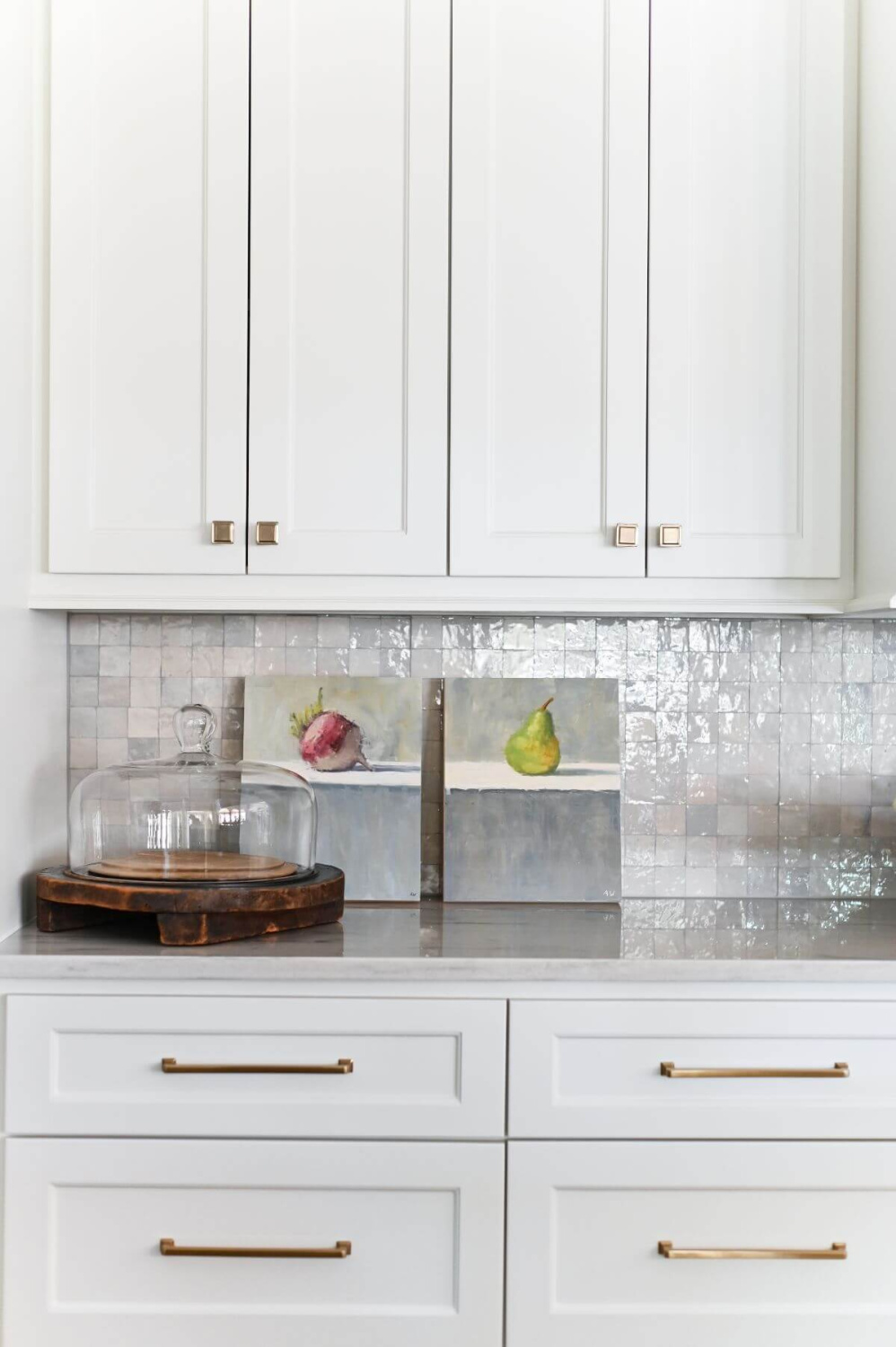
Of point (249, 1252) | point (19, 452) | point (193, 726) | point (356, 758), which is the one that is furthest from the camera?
point (356, 758)

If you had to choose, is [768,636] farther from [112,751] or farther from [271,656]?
[112,751]

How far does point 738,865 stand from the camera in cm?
213

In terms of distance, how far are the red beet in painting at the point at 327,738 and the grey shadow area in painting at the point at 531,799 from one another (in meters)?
0.17

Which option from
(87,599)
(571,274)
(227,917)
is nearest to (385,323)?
(571,274)

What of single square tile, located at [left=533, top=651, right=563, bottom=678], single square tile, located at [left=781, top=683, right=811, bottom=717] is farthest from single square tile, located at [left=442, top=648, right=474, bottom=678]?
single square tile, located at [left=781, top=683, right=811, bottom=717]

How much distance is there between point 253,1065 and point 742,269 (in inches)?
55.8

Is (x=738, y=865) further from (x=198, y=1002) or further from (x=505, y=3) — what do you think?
(x=505, y=3)

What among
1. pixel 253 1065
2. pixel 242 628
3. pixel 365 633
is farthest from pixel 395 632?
pixel 253 1065

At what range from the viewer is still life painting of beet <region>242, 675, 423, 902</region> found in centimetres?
206

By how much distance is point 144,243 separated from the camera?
5.96 feet

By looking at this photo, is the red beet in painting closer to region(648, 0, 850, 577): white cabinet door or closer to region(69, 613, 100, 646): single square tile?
region(69, 613, 100, 646): single square tile

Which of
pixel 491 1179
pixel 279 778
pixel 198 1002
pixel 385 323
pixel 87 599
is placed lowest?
pixel 491 1179

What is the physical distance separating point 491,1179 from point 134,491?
116cm

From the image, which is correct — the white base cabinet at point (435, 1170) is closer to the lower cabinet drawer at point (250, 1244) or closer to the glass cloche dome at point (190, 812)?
the lower cabinet drawer at point (250, 1244)
